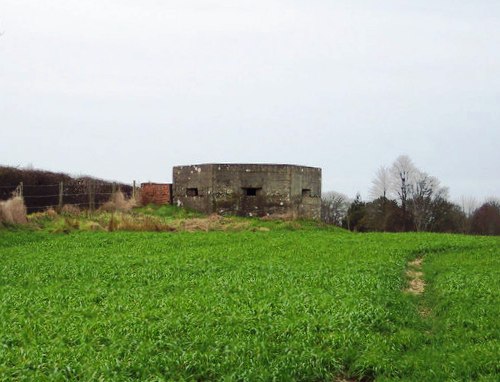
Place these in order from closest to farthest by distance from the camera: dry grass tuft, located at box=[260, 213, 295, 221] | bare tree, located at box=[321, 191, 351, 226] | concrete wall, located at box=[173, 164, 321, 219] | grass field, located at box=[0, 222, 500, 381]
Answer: grass field, located at box=[0, 222, 500, 381] → dry grass tuft, located at box=[260, 213, 295, 221] → concrete wall, located at box=[173, 164, 321, 219] → bare tree, located at box=[321, 191, 351, 226]

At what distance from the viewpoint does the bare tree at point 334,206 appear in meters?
61.3

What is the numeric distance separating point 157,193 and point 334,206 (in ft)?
117

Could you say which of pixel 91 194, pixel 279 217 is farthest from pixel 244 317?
pixel 91 194

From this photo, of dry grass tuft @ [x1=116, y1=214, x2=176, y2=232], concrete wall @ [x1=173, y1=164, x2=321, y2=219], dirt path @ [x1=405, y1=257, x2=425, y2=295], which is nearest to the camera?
dirt path @ [x1=405, y1=257, x2=425, y2=295]

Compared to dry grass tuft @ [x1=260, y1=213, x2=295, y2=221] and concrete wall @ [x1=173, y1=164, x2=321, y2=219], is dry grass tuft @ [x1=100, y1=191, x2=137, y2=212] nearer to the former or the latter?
concrete wall @ [x1=173, y1=164, x2=321, y2=219]

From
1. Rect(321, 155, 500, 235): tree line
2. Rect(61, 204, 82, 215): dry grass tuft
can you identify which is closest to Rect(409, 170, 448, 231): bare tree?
Rect(321, 155, 500, 235): tree line

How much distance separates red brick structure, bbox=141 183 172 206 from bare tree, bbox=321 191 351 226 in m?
31.5

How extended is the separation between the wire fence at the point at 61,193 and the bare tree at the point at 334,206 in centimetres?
3289

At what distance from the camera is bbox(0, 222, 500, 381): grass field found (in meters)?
6.78

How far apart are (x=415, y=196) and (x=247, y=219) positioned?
30271 millimetres

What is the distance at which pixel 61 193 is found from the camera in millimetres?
26594

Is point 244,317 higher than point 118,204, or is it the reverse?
point 118,204

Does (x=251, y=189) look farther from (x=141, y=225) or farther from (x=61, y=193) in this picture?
(x=61, y=193)

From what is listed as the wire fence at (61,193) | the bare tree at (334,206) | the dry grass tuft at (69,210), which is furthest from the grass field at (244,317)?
the bare tree at (334,206)
